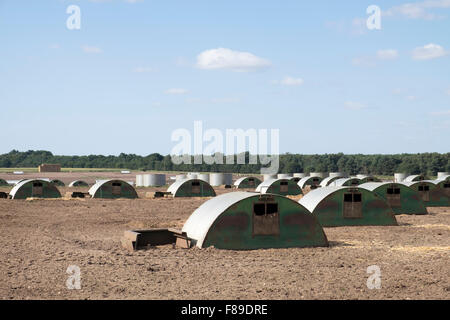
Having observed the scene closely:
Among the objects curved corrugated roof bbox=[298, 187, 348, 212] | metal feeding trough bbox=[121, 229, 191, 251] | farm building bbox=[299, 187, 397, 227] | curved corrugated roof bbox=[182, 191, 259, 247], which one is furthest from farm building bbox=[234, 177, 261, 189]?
metal feeding trough bbox=[121, 229, 191, 251]

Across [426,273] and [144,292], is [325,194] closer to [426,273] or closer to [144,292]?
[426,273]

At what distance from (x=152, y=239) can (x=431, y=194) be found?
28.0 metres

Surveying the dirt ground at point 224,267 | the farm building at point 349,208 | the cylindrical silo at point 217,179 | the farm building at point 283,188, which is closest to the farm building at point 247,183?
the cylindrical silo at point 217,179

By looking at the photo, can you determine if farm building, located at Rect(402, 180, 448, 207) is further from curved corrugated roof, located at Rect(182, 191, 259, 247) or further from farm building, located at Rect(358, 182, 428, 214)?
curved corrugated roof, located at Rect(182, 191, 259, 247)

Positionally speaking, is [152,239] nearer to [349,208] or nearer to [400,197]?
[349,208]

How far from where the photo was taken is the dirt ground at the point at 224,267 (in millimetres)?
13086

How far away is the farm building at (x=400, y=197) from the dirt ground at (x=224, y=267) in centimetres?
781

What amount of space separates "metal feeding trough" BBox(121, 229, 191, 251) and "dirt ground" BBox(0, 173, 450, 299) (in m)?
0.54

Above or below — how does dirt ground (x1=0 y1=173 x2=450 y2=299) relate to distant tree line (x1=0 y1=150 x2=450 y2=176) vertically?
below

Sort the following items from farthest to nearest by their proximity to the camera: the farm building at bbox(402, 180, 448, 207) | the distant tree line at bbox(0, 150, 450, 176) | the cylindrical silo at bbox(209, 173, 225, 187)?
the distant tree line at bbox(0, 150, 450, 176), the cylindrical silo at bbox(209, 173, 225, 187), the farm building at bbox(402, 180, 448, 207)

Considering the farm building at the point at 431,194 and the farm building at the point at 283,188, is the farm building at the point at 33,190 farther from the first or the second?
the farm building at the point at 431,194

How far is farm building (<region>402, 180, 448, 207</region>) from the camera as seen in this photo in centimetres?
4150

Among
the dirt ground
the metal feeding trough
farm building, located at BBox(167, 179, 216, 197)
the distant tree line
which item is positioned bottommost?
the dirt ground

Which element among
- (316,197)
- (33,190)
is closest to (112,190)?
(33,190)
